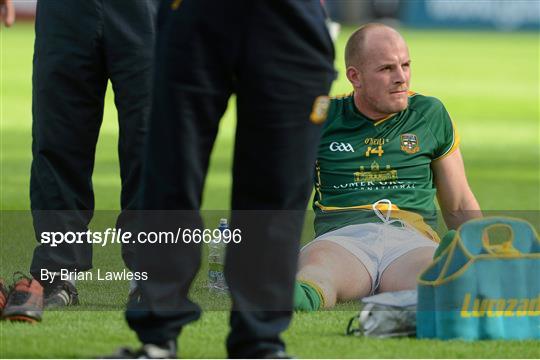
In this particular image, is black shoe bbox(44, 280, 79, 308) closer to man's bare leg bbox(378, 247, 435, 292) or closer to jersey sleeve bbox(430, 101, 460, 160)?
man's bare leg bbox(378, 247, 435, 292)

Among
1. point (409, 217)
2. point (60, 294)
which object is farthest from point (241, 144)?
point (409, 217)

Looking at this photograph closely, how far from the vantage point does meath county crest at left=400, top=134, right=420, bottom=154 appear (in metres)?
6.50

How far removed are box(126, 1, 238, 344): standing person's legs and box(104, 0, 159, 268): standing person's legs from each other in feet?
4.22

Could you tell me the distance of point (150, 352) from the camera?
14.7 ft

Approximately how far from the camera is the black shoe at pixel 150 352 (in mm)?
4492

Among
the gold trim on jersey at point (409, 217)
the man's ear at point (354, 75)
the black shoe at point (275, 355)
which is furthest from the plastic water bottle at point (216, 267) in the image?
the black shoe at point (275, 355)

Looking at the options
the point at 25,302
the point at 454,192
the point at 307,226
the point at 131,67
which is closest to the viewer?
the point at 25,302

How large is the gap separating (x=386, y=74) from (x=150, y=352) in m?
2.38

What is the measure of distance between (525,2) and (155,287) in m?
40.4

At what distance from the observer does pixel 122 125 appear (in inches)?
234

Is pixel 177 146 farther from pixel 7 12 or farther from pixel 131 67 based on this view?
pixel 7 12

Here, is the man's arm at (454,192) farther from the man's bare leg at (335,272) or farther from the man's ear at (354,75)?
the man's bare leg at (335,272)

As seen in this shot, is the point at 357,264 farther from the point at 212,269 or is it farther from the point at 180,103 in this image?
the point at 180,103

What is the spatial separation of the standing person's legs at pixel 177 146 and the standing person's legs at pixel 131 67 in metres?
1.28
